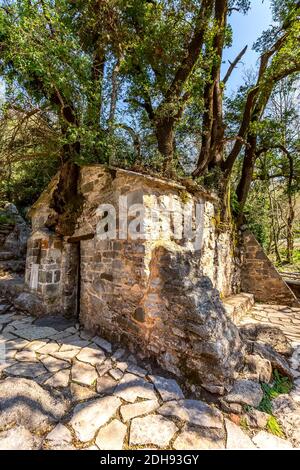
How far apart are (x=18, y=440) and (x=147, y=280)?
77.7 inches

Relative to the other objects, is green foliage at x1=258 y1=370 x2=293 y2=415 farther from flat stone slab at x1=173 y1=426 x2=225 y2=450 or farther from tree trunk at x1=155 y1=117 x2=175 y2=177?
tree trunk at x1=155 y1=117 x2=175 y2=177

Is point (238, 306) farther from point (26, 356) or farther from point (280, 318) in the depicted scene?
point (26, 356)

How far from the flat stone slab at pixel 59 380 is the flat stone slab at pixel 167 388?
102 cm

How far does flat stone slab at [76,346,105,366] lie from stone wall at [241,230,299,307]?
5.51 m

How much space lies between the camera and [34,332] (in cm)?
389

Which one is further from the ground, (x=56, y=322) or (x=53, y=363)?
(x=56, y=322)

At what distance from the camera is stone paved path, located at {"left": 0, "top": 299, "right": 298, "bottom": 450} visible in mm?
1892

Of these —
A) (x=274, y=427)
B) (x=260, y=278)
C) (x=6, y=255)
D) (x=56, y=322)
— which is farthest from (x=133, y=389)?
(x=6, y=255)

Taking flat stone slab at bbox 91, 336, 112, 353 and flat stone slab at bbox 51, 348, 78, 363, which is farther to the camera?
flat stone slab at bbox 91, 336, 112, 353

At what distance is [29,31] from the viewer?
9.66 ft

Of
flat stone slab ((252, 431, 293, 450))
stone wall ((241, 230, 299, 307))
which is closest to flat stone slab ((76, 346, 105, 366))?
flat stone slab ((252, 431, 293, 450))

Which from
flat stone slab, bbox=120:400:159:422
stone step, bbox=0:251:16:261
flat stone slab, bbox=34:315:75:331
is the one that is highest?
stone step, bbox=0:251:16:261

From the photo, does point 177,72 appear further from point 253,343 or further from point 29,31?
point 253,343
